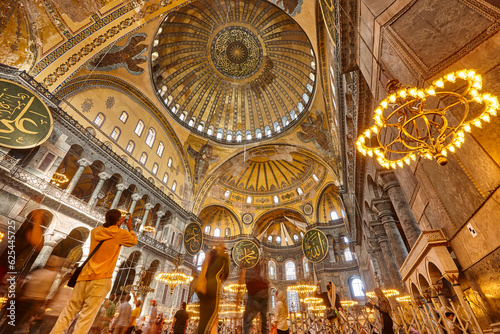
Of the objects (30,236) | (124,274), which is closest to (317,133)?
(124,274)

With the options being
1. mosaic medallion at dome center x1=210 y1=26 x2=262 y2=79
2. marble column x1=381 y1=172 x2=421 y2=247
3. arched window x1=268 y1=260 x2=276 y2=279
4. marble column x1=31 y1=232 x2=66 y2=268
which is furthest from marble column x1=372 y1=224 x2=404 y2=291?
arched window x1=268 y1=260 x2=276 y2=279

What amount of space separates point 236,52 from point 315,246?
1659 centimetres

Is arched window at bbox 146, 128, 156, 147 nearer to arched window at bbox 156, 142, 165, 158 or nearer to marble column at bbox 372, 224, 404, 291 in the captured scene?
arched window at bbox 156, 142, 165, 158

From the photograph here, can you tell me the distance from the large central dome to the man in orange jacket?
51.6 feet

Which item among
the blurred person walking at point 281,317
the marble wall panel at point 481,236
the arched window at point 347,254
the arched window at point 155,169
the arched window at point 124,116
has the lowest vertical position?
the blurred person walking at point 281,317

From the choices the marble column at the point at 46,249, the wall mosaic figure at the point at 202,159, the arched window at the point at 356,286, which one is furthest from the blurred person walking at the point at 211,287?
the arched window at the point at 356,286

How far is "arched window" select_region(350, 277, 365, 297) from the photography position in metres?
17.6

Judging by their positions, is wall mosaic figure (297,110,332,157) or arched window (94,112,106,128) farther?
wall mosaic figure (297,110,332,157)

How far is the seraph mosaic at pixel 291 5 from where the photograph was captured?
11.2 metres

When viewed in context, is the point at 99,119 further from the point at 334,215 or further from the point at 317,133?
the point at 334,215

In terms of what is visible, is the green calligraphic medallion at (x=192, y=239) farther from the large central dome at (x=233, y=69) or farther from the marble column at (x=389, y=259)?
the marble column at (x=389, y=259)

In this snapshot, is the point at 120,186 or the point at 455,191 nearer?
the point at 455,191

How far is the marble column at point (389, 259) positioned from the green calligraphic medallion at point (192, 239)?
9.87 m

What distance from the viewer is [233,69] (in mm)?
19172
